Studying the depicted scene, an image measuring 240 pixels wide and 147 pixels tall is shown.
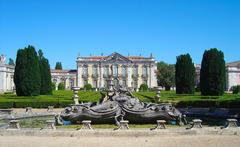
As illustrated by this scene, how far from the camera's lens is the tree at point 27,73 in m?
43.6

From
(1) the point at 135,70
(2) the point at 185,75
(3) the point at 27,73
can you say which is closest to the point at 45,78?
(3) the point at 27,73

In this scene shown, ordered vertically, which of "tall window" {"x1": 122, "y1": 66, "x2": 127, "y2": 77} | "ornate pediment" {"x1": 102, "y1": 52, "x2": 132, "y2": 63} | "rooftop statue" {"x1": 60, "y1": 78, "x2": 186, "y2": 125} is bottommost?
"rooftop statue" {"x1": 60, "y1": 78, "x2": 186, "y2": 125}

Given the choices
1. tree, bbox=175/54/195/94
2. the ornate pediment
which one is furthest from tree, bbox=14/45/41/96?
the ornate pediment

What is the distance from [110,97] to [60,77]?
91.2 metres

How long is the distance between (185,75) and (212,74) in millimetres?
6734

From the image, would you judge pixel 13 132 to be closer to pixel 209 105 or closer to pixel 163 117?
pixel 163 117

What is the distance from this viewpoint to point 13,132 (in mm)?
14469

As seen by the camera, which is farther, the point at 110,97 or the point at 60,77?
the point at 60,77

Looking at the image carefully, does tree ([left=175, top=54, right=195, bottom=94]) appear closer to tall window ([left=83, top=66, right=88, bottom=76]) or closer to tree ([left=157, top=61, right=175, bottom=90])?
tree ([left=157, top=61, right=175, bottom=90])

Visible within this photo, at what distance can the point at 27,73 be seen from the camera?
4447 cm

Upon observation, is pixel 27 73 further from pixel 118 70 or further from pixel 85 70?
pixel 118 70

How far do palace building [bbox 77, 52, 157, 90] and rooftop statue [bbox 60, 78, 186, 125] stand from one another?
85244mm

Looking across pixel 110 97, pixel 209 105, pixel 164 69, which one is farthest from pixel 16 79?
pixel 164 69

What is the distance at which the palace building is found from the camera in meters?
104
